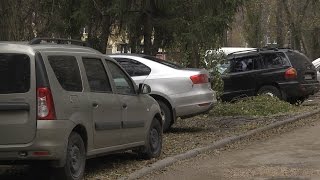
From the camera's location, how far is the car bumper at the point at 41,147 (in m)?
6.69

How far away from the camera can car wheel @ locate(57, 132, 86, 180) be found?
702cm

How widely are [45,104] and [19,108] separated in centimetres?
29

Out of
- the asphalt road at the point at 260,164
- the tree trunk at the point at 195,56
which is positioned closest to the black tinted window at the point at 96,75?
the asphalt road at the point at 260,164

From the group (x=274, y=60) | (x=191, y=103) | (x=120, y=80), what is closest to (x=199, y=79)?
(x=191, y=103)

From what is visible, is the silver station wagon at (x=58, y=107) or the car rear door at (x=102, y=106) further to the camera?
the car rear door at (x=102, y=106)

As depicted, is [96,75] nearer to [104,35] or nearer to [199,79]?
[199,79]

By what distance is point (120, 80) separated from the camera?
883 centimetres

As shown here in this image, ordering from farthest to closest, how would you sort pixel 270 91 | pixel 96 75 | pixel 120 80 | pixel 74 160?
pixel 270 91 → pixel 120 80 → pixel 96 75 → pixel 74 160

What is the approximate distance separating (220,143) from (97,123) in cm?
377

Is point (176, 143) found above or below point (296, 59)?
below

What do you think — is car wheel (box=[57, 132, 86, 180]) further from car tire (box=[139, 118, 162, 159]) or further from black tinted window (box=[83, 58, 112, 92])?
car tire (box=[139, 118, 162, 159])

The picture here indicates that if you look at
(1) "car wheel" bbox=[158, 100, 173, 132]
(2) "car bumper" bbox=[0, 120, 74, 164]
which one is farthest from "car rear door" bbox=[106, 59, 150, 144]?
(1) "car wheel" bbox=[158, 100, 173, 132]

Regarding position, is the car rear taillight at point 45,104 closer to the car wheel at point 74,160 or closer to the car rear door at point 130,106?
the car wheel at point 74,160

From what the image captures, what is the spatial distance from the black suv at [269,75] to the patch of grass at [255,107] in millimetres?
704
